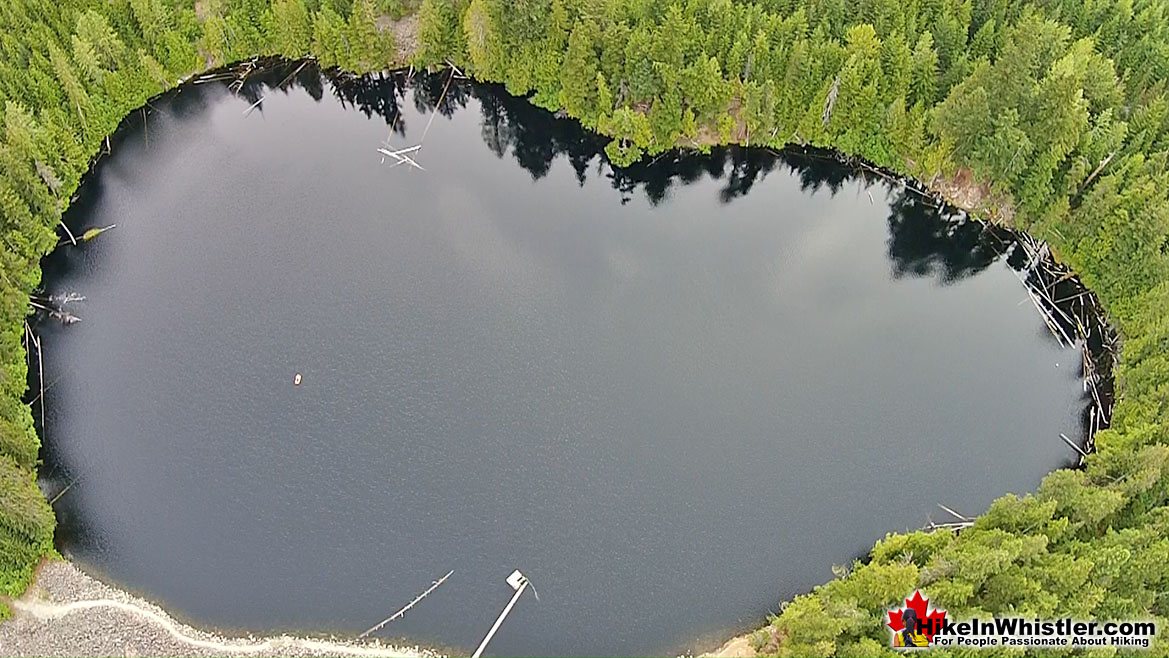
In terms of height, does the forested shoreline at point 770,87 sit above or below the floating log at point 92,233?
above

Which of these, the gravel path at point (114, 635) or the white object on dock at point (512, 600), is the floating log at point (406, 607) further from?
the white object on dock at point (512, 600)

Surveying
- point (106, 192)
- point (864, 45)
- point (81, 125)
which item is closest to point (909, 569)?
point (864, 45)

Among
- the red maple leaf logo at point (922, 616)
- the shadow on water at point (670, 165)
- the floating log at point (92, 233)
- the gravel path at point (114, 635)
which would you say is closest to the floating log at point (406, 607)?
the gravel path at point (114, 635)

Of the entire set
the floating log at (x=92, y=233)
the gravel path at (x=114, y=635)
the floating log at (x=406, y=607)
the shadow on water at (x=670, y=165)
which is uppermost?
the shadow on water at (x=670, y=165)

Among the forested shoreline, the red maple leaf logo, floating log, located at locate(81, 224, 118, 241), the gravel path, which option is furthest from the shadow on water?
the gravel path

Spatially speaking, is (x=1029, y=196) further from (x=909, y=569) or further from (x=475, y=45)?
(x=475, y=45)

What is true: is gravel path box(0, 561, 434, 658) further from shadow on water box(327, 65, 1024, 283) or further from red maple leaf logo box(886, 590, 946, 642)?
shadow on water box(327, 65, 1024, 283)
